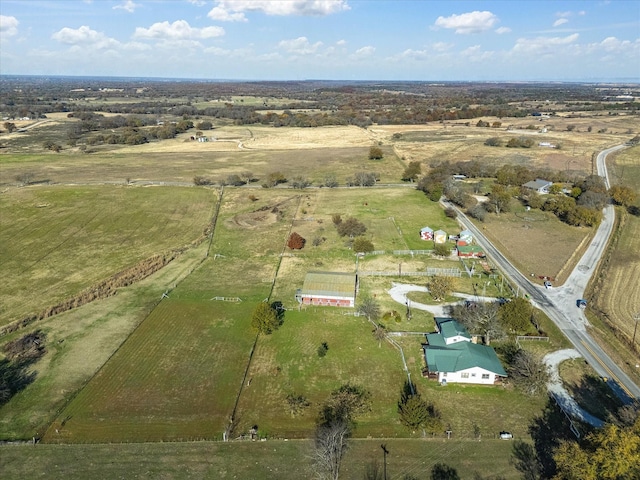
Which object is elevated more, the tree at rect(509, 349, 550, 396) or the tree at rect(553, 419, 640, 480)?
the tree at rect(553, 419, 640, 480)

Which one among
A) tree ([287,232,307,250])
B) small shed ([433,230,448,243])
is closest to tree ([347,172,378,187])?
small shed ([433,230,448,243])

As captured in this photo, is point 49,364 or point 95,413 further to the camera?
point 49,364

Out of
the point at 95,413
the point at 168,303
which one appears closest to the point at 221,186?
the point at 168,303

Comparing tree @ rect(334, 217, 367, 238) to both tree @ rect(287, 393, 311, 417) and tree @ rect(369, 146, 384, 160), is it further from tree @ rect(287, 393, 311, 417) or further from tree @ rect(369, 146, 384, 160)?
tree @ rect(369, 146, 384, 160)

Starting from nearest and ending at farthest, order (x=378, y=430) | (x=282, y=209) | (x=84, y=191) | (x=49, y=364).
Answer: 1. (x=378, y=430)
2. (x=49, y=364)
3. (x=282, y=209)
4. (x=84, y=191)

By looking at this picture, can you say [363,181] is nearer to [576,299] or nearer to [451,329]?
[576,299]

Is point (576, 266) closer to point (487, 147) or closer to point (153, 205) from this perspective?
point (153, 205)

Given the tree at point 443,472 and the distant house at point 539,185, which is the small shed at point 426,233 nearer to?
the distant house at point 539,185
